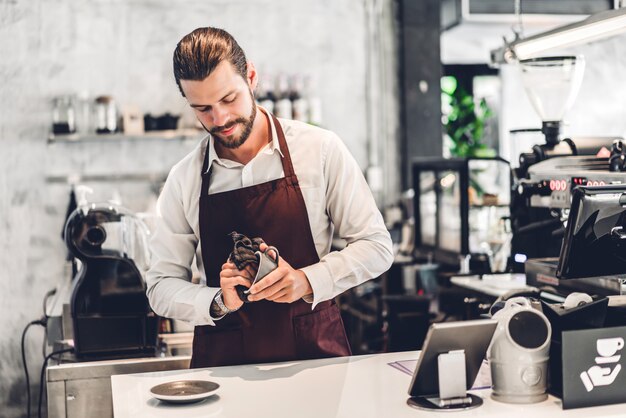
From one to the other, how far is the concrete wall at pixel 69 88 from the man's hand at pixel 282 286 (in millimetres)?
3595

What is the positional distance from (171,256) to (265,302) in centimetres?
33

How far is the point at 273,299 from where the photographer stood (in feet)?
6.95

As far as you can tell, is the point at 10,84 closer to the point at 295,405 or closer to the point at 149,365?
the point at 149,365

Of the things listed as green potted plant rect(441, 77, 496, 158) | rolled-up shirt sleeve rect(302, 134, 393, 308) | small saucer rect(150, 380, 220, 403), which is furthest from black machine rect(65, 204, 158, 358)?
green potted plant rect(441, 77, 496, 158)

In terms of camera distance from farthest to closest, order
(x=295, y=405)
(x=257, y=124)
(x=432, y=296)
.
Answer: (x=432, y=296)
(x=257, y=124)
(x=295, y=405)

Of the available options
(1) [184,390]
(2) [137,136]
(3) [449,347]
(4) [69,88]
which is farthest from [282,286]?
(4) [69,88]

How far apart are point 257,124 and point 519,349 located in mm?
1037

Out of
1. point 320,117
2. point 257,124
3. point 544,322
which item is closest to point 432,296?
point 320,117

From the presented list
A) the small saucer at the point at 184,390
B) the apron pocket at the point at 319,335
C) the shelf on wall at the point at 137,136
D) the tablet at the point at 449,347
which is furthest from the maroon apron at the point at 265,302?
the shelf on wall at the point at 137,136

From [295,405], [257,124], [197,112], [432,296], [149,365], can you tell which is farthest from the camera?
[432,296]

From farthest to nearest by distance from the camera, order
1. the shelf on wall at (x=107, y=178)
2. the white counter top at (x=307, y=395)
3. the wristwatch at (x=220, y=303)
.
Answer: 1. the shelf on wall at (x=107, y=178)
2. the wristwatch at (x=220, y=303)
3. the white counter top at (x=307, y=395)

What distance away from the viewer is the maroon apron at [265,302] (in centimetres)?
232

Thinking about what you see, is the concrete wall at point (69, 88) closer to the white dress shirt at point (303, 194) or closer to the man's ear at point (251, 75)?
the white dress shirt at point (303, 194)

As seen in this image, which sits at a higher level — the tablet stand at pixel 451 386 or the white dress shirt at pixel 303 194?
the white dress shirt at pixel 303 194
